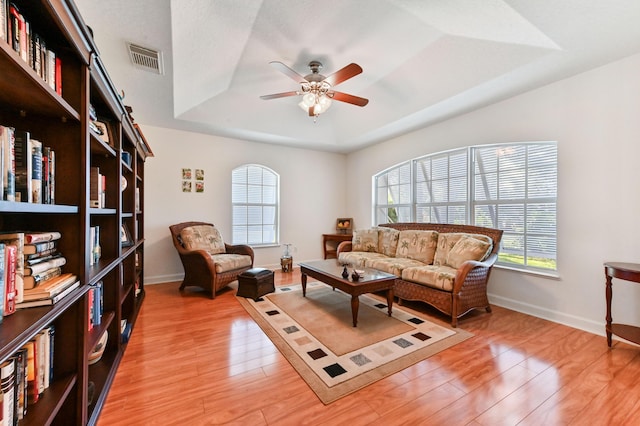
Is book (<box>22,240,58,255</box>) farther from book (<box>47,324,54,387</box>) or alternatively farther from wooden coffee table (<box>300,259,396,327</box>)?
wooden coffee table (<box>300,259,396,327</box>)

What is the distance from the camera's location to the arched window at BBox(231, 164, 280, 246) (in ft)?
16.8

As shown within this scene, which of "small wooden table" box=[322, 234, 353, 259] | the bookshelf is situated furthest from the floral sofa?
the bookshelf

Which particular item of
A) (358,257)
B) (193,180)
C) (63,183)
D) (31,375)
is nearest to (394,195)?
(358,257)

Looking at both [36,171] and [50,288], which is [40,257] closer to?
[50,288]

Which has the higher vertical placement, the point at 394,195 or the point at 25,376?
the point at 394,195

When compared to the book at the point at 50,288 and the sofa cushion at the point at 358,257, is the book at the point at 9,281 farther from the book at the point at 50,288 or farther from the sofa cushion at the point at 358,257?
the sofa cushion at the point at 358,257

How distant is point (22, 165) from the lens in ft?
3.28

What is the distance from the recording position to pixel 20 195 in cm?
99

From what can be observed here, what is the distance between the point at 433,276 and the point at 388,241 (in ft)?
4.69

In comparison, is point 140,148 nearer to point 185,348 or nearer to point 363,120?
point 185,348

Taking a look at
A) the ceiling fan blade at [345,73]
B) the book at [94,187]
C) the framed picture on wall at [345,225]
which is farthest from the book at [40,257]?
the framed picture on wall at [345,225]

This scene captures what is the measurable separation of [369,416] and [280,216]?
4277 mm

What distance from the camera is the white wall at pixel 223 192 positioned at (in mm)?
4387

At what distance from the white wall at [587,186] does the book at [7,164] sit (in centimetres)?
428
